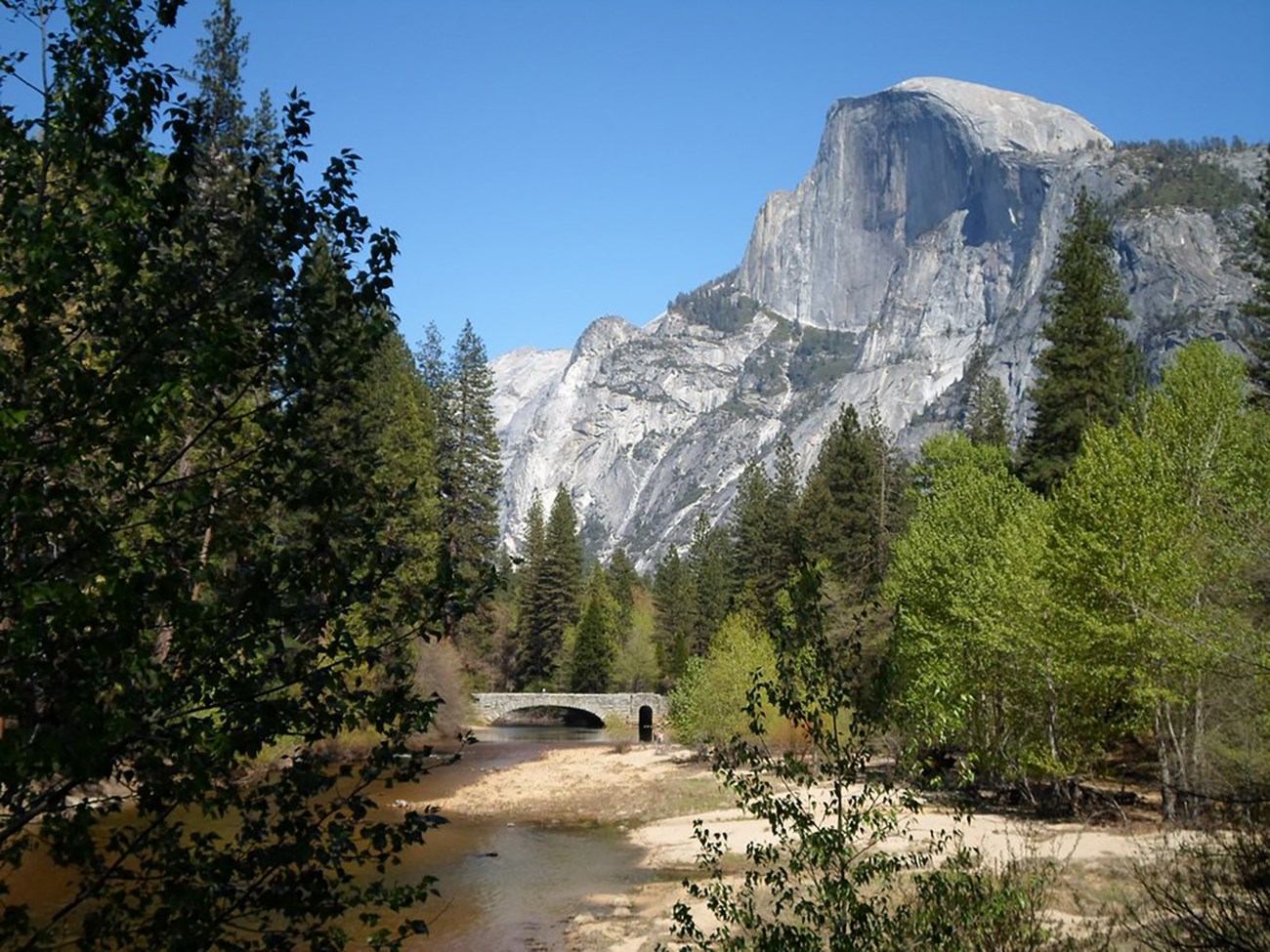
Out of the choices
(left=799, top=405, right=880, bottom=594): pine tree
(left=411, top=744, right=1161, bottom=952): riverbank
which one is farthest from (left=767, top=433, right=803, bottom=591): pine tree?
(left=411, top=744, right=1161, bottom=952): riverbank

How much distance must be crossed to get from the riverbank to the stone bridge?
34.3 ft

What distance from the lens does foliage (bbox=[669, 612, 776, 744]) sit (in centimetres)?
3962

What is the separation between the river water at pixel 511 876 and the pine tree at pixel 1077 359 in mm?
24657

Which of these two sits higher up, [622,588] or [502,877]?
[622,588]

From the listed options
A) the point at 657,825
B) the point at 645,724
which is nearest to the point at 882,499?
the point at 645,724

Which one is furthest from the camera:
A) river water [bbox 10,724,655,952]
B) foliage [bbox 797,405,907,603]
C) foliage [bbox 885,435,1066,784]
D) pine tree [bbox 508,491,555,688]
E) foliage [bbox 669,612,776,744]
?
pine tree [bbox 508,491,555,688]

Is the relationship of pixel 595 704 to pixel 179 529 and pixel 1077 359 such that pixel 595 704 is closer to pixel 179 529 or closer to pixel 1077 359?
pixel 1077 359

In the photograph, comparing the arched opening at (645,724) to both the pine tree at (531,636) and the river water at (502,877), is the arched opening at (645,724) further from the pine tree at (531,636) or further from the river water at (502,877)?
the river water at (502,877)

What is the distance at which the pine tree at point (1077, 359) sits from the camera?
41969 mm

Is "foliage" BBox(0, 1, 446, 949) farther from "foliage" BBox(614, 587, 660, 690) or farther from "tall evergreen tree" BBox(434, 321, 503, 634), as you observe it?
"foliage" BBox(614, 587, 660, 690)

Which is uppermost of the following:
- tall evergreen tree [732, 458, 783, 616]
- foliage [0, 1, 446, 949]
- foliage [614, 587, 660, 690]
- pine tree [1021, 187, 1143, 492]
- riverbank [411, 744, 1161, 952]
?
pine tree [1021, 187, 1143, 492]

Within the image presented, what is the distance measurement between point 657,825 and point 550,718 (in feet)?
153

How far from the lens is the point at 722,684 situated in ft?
135

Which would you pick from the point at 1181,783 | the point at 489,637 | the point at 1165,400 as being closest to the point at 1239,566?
the point at 1181,783
